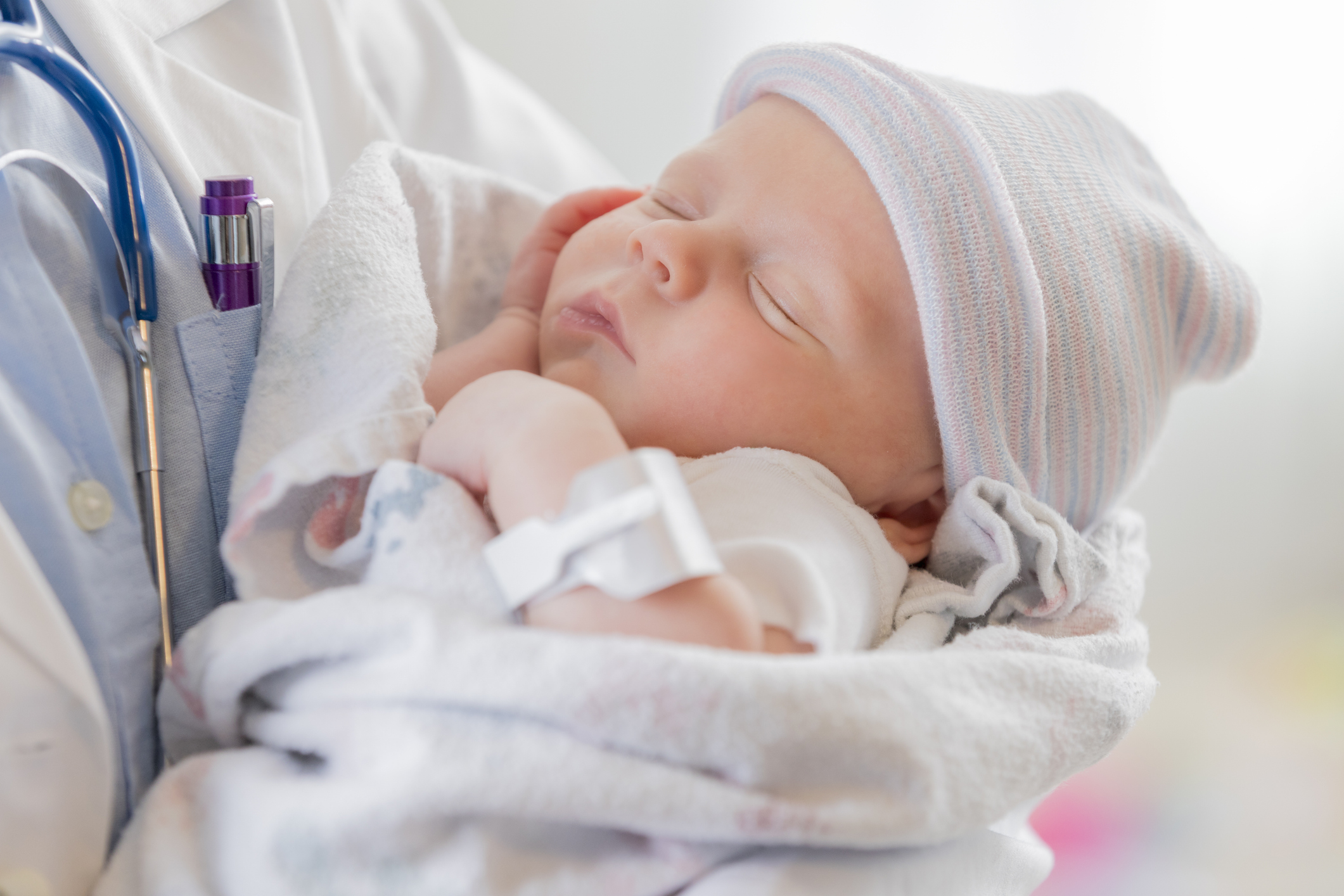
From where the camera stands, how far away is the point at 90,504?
0.61m

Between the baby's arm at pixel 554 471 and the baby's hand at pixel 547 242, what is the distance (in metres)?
0.30

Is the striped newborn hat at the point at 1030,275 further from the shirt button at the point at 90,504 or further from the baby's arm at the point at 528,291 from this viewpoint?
the shirt button at the point at 90,504

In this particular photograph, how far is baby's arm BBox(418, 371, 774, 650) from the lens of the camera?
56 cm

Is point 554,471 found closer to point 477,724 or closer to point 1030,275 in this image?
point 477,724

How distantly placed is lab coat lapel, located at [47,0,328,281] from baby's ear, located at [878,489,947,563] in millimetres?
560

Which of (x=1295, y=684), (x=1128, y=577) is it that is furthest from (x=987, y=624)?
(x=1295, y=684)

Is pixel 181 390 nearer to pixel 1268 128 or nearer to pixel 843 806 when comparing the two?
pixel 843 806

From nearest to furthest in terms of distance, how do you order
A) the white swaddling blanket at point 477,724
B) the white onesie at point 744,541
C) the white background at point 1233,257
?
the white swaddling blanket at point 477,724
the white onesie at point 744,541
the white background at point 1233,257

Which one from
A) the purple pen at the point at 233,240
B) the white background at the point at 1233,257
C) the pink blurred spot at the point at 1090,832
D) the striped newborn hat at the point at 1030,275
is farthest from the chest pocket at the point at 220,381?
the pink blurred spot at the point at 1090,832

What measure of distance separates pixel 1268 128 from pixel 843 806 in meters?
1.48

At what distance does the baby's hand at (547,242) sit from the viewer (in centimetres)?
99

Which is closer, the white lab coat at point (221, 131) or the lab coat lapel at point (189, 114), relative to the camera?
the white lab coat at point (221, 131)

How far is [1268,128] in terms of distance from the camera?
155 cm

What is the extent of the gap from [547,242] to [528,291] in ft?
0.18
